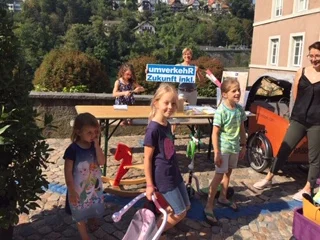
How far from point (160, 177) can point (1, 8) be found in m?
1.72

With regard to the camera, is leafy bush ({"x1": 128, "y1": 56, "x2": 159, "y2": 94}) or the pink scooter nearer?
the pink scooter

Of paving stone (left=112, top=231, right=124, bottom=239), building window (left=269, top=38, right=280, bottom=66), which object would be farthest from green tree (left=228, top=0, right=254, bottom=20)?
paving stone (left=112, top=231, right=124, bottom=239)

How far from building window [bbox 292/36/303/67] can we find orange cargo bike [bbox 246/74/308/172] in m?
18.9

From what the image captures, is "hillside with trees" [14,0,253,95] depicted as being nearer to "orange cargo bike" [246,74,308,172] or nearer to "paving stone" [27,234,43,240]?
"orange cargo bike" [246,74,308,172]

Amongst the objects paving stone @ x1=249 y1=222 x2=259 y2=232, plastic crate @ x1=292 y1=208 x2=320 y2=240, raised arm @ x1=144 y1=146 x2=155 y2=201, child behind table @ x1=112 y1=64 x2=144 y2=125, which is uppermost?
child behind table @ x1=112 y1=64 x2=144 y2=125

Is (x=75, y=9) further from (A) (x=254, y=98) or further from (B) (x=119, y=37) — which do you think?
(A) (x=254, y=98)

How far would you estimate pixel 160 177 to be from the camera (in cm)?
279

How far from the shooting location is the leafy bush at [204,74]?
8.27m

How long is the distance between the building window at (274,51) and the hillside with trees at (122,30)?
32.5 m

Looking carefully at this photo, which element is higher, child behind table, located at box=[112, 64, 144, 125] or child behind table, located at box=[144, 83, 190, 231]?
child behind table, located at box=[112, 64, 144, 125]

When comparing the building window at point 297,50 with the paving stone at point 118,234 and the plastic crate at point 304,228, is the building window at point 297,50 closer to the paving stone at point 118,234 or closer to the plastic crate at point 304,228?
the plastic crate at point 304,228

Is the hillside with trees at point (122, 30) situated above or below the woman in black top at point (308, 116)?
→ above

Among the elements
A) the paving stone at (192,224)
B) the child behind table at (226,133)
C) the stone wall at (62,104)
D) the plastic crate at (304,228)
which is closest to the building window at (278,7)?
the stone wall at (62,104)

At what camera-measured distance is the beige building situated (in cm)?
2170
